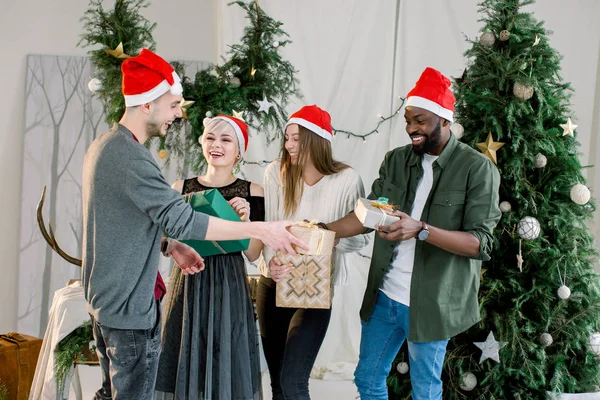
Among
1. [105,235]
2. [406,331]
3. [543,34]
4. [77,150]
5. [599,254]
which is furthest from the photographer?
[77,150]

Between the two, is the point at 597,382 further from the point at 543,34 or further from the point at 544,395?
the point at 543,34

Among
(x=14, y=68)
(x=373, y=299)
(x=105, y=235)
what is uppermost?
(x=14, y=68)

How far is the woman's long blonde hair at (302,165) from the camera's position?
2846 mm

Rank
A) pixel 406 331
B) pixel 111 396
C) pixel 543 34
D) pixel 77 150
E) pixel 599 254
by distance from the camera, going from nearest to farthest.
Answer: pixel 111 396
pixel 406 331
pixel 543 34
pixel 599 254
pixel 77 150

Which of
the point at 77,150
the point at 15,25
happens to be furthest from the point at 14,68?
the point at 77,150

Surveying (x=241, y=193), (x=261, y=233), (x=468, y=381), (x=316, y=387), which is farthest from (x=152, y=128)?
(x=316, y=387)

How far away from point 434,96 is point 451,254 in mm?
670

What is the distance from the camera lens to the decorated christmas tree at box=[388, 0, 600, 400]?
311 cm

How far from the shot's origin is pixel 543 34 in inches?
122

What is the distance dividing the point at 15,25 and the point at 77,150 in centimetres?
115

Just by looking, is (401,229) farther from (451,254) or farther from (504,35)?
(504,35)

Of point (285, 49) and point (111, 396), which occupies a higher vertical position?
point (285, 49)

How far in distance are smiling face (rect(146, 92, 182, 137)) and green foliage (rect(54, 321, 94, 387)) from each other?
1.62 metres

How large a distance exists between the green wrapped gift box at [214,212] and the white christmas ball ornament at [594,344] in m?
1.94
